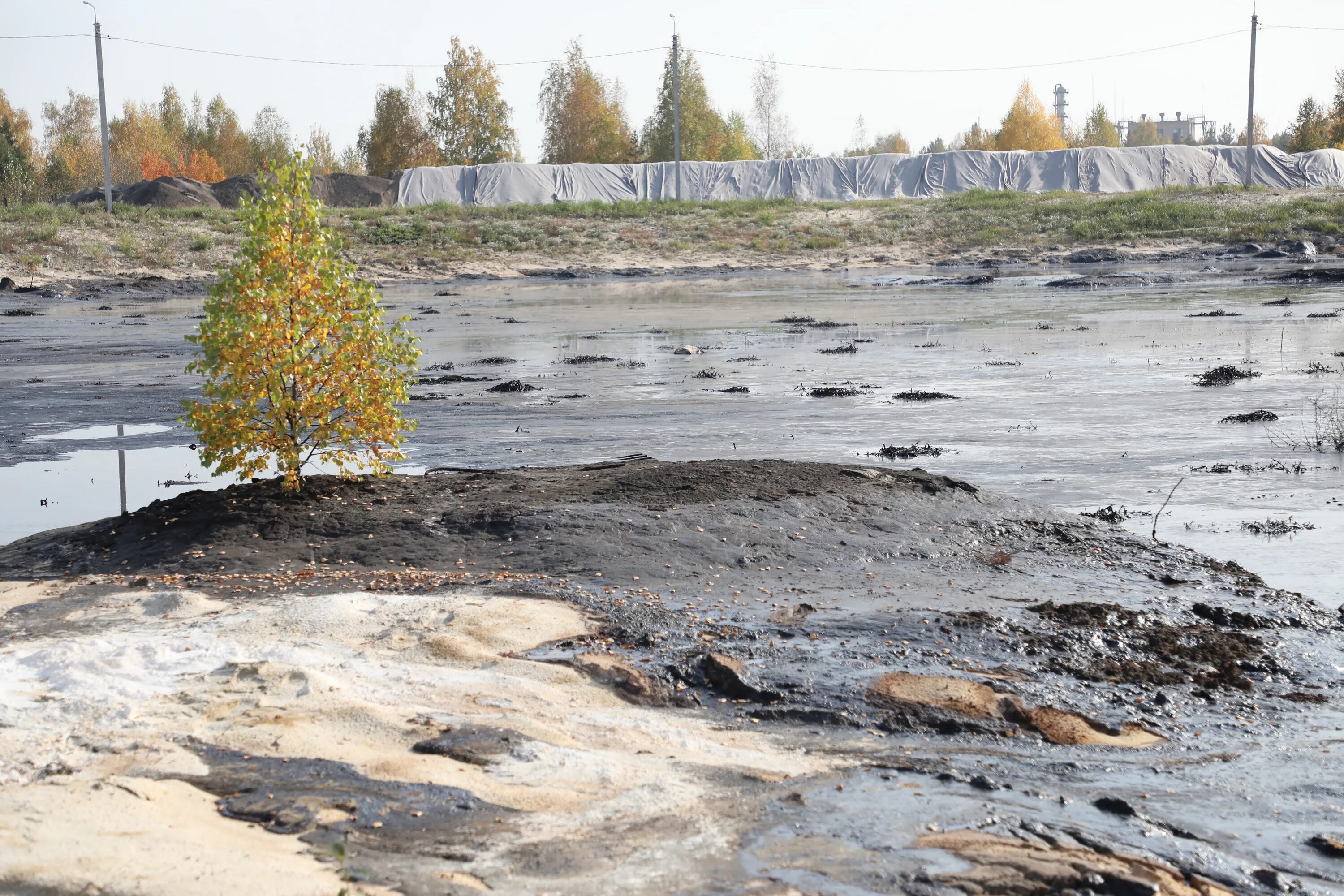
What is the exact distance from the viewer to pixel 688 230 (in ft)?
167

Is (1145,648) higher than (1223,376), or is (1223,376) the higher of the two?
(1223,376)

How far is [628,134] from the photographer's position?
300ft

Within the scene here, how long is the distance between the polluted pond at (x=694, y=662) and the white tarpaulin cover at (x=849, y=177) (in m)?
49.9

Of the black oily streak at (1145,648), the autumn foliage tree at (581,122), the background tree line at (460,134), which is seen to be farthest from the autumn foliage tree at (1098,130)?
the black oily streak at (1145,648)

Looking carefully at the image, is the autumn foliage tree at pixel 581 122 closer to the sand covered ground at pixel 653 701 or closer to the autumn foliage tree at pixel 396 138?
the autumn foliage tree at pixel 396 138

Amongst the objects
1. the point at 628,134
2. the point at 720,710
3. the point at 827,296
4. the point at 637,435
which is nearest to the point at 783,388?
the point at 637,435

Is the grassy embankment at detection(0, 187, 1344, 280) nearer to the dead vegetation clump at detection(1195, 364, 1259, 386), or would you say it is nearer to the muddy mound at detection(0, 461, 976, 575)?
the dead vegetation clump at detection(1195, 364, 1259, 386)

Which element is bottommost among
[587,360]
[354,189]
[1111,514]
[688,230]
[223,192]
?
[1111,514]

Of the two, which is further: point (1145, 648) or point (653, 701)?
point (1145, 648)

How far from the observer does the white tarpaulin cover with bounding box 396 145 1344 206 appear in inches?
2408

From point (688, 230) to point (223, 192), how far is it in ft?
96.0

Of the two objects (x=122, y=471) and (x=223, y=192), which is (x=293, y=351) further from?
(x=223, y=192)

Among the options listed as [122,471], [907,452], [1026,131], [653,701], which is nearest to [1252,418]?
[907,452]

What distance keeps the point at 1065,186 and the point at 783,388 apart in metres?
49.5
